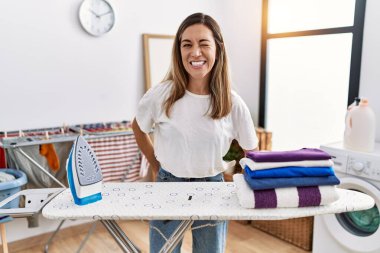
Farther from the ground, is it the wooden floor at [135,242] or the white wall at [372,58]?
the white wall at [372,58]

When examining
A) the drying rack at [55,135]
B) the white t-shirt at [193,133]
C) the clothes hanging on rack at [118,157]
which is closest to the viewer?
the white t-shirt at [193,133]

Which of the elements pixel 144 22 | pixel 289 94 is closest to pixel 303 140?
pixel 289 94

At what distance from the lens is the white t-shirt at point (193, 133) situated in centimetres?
124

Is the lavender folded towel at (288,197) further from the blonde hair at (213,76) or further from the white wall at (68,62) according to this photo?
the white wall at (68,62)

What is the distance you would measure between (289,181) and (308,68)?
1.90 metres

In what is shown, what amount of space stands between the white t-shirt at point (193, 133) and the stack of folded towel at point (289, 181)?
0.24 m

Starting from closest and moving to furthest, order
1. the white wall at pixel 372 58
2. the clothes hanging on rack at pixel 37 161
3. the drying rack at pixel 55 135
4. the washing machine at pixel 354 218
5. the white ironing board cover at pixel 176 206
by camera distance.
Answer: the white ironing board cover at pixel 176 206 < the washing machine at pixel 354 218 < the drying rack at pixel 55 135 < the clothes hanging on rack at pixel 37 161 < the white wall at pixel 372 58

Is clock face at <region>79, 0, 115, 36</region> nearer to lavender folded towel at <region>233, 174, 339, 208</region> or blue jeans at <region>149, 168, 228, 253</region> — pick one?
blue jeans at <region>149, 168, 228, 253</region>

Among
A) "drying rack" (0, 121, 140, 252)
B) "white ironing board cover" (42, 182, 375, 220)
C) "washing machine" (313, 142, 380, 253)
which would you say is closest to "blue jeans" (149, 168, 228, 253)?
"white ironing board cover" (42, 182, 375, 220)

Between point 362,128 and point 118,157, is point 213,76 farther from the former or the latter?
point 118,157

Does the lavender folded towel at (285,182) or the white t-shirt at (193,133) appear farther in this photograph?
the white t-shirt at (193,133)

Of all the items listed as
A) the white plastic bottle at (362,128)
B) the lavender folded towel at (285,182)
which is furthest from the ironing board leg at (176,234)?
the white plastic bottle at (362,128)

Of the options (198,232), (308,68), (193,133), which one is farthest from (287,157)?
(308,68)

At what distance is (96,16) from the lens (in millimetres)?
2482
